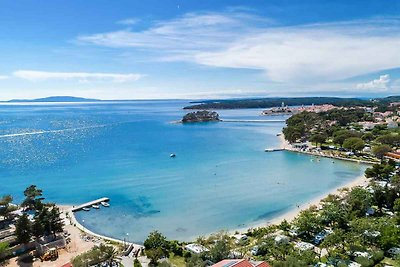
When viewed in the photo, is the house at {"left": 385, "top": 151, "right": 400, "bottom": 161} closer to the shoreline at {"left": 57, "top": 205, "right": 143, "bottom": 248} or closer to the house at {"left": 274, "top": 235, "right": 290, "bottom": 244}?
the house at {"left": 274, "top": 235, "right": 290, "bottom": 244}

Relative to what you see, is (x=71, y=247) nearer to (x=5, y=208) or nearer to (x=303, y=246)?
(x=5, y=208)

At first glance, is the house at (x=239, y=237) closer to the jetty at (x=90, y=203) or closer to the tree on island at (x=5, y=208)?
the jetty at (x=90, y=203)

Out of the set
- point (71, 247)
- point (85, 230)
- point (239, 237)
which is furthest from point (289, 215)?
point (71, 247)

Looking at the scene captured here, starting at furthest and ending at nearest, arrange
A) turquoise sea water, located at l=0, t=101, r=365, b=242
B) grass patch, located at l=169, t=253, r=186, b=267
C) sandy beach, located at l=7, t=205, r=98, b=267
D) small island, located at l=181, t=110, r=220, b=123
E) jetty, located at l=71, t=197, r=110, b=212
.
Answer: small island, located at l=181, t=110, r=220, b=123 < jetty, located at l=71, t=197, r=110, b=212 < turquoise sea water, located at l=0, t=101, r=365, b=242 < sandy beach, located at l=7, t=205, r=98, b=267 < grass patch, located at l=169, t=253, r=186, b=267

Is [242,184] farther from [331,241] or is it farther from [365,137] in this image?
[365,137]

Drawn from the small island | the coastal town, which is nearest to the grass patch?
the coastal town

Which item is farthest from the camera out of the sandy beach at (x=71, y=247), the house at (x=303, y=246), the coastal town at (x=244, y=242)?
the sandy beach at (x=71, y=247)

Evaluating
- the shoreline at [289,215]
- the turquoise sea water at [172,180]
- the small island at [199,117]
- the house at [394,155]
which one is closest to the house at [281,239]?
the shoreline at [289,215]

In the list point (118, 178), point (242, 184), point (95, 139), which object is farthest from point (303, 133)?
point (95, 139)
